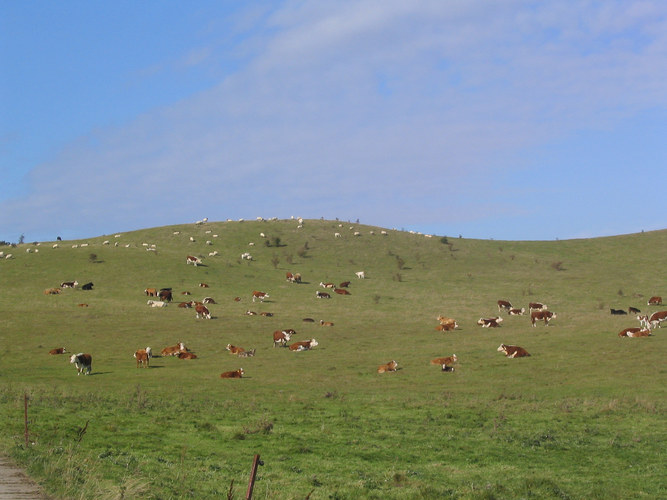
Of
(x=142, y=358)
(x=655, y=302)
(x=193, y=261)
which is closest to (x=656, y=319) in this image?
(x=655, y=302)

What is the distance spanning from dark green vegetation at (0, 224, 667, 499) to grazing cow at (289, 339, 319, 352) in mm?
708

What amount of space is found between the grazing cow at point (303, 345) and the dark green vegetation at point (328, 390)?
708 mm

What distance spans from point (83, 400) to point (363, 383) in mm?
11655

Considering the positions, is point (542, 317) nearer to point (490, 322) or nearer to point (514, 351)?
point (490, 322)

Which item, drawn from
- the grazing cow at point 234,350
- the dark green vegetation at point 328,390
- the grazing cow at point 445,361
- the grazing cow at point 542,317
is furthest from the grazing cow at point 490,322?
the grazing cow at point 234,350

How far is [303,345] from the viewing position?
38062mm

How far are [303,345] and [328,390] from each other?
34.6 feet

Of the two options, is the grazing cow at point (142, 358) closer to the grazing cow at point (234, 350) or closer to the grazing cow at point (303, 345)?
the grazing cow at point (234, 350)

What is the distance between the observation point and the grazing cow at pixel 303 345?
37656mm

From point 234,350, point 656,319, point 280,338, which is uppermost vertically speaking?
point 656,319

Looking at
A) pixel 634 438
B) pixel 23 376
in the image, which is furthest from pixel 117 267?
pixel 634 438

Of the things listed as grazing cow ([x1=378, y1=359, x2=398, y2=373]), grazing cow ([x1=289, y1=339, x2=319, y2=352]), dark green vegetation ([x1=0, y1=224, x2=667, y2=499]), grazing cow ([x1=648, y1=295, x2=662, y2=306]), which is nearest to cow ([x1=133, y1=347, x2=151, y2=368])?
dark green vegetation ([x1=0, y1=224, x2=667, y2=499])

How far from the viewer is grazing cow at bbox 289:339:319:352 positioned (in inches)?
1483

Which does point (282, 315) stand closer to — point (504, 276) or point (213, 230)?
point (504, 276)
